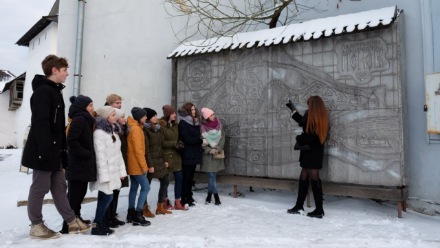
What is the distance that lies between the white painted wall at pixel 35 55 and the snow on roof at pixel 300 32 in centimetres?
1367

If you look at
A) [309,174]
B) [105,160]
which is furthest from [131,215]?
[309,174]

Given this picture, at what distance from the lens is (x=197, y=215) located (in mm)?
5102

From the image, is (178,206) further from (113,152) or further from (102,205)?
(113,152)

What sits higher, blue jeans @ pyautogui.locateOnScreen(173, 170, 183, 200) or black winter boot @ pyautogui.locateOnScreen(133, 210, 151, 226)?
blue jeans @ pyautogui.locateOnScreen(173, 170, 183, 200)

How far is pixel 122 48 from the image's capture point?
27.7ft

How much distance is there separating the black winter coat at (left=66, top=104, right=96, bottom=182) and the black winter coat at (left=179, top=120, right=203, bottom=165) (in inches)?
75.0

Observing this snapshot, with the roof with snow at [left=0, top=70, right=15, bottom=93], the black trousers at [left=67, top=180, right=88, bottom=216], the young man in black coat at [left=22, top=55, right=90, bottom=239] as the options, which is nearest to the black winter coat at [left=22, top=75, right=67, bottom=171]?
the young man in black coat at [left=22, top=55, right=90, bottom=239]

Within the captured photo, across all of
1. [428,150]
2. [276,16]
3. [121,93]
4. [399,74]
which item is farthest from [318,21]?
[121,93]

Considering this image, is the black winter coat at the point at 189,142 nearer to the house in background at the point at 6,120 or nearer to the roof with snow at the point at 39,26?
the roof with snow at the point at 39,26

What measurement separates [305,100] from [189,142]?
205 centimetres

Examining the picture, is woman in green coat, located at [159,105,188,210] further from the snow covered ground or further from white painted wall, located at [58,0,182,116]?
white painted wall, located at [58,0,182,116]

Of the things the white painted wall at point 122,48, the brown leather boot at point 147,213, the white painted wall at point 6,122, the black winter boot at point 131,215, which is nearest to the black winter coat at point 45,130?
the black winter boot at point 131,215

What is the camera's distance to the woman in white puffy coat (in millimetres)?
3988

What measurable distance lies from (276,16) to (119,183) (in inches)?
176
